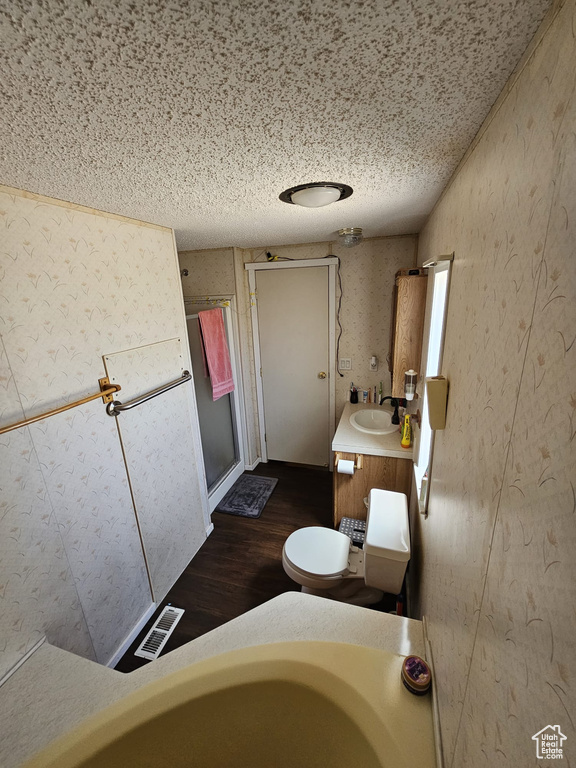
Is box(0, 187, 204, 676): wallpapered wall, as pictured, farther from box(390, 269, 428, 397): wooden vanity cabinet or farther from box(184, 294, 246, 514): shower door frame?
box(390, 269, 428, 397): wooden vanity cabinet

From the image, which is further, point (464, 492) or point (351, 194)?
point (351, 194)

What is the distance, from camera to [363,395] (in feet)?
9.15

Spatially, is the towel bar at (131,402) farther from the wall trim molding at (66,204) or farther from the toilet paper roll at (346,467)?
the toilet paper roll at (346,467)

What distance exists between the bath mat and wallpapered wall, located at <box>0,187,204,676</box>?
0.97 metres

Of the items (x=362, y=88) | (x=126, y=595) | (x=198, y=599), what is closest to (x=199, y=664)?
(x=126, y=595)

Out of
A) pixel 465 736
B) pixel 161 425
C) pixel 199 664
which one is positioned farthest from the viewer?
pixel 161 425

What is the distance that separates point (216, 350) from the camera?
8.15 ft

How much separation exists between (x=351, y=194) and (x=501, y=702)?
1465 mm

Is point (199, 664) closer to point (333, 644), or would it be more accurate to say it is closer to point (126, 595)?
point (333, 644)

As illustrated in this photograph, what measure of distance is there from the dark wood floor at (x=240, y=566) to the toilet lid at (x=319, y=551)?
1.22ft

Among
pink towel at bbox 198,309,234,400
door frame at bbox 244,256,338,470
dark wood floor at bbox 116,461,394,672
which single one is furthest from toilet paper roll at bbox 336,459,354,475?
pink towel at bbox 198,309,234,400

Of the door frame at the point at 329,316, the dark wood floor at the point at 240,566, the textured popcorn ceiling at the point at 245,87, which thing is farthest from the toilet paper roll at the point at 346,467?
the textured popcorn ceiling at the point at 245,87

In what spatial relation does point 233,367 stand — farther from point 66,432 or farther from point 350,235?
point 66,432

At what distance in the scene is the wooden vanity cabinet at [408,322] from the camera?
69.2 inches
